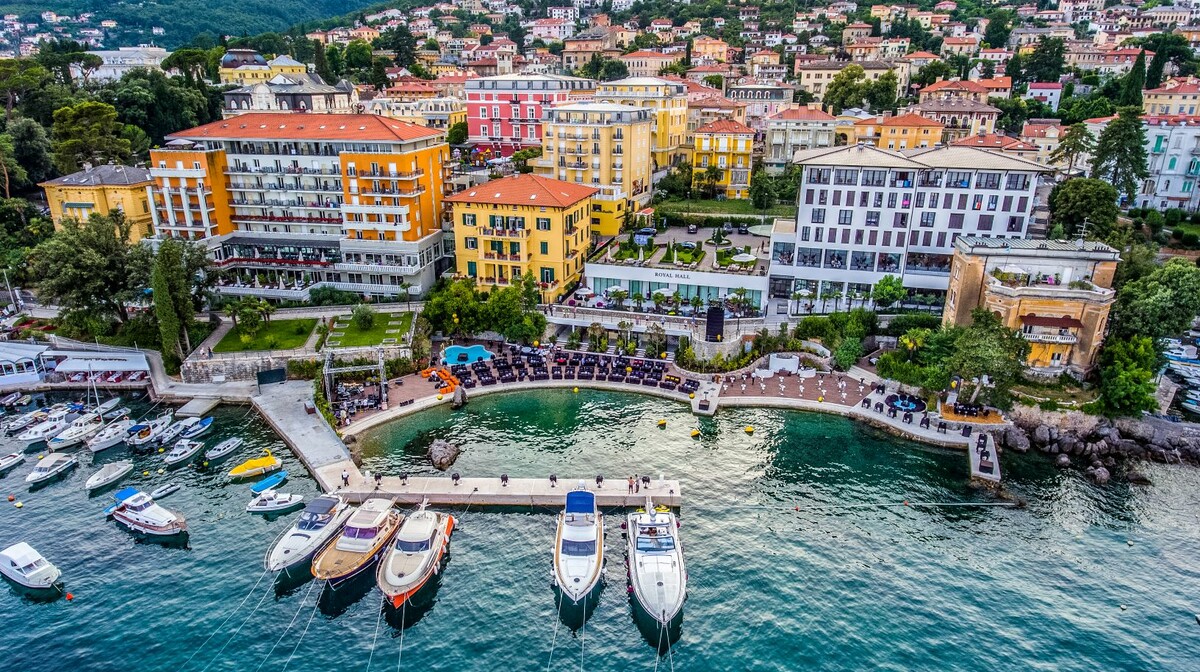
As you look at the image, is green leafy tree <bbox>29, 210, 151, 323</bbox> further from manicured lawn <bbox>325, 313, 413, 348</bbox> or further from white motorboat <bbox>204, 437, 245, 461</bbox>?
white motorboat <bbox>204, 437, 245, 461</bbox>

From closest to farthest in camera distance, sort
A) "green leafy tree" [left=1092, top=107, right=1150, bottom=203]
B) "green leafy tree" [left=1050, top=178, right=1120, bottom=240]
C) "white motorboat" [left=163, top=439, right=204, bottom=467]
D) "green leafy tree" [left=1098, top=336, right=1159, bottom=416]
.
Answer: "white motorboat" [left=163, top=439, right=204, bottom=467] < "green leafy tree" [left=1098, top=336, right=1159, bottom=416] < "green leafy tree" [left=1050, top=178, right=1120, bottom=240] < "green leafy tree" [left=1092, top=107, right=1150, bottom=203]

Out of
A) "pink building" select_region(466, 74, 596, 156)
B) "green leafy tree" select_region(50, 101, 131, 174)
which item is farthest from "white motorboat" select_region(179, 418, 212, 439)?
"pink building" select_region(466, 74, 596, 156)

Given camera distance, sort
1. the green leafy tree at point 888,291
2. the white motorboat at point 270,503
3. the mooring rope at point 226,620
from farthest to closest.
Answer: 1. the green leafy tree at point 888,291
2. the white motorboat at point 270,503
3. the mooring rope at point 226,620

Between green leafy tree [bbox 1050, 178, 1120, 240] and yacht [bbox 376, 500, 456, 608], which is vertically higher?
green leafy tree [bbox 1050, 178, 1120, 240]

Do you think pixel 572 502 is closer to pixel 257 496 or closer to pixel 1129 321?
pixel 257 496

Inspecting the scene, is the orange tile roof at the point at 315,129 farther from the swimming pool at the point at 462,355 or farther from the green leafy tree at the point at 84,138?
the swimming pool at the point at 462,355

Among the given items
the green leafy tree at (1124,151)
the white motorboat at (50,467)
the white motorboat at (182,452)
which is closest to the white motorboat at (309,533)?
the white motorboat at (182,452)

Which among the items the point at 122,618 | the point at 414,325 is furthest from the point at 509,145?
the point at 122,618
